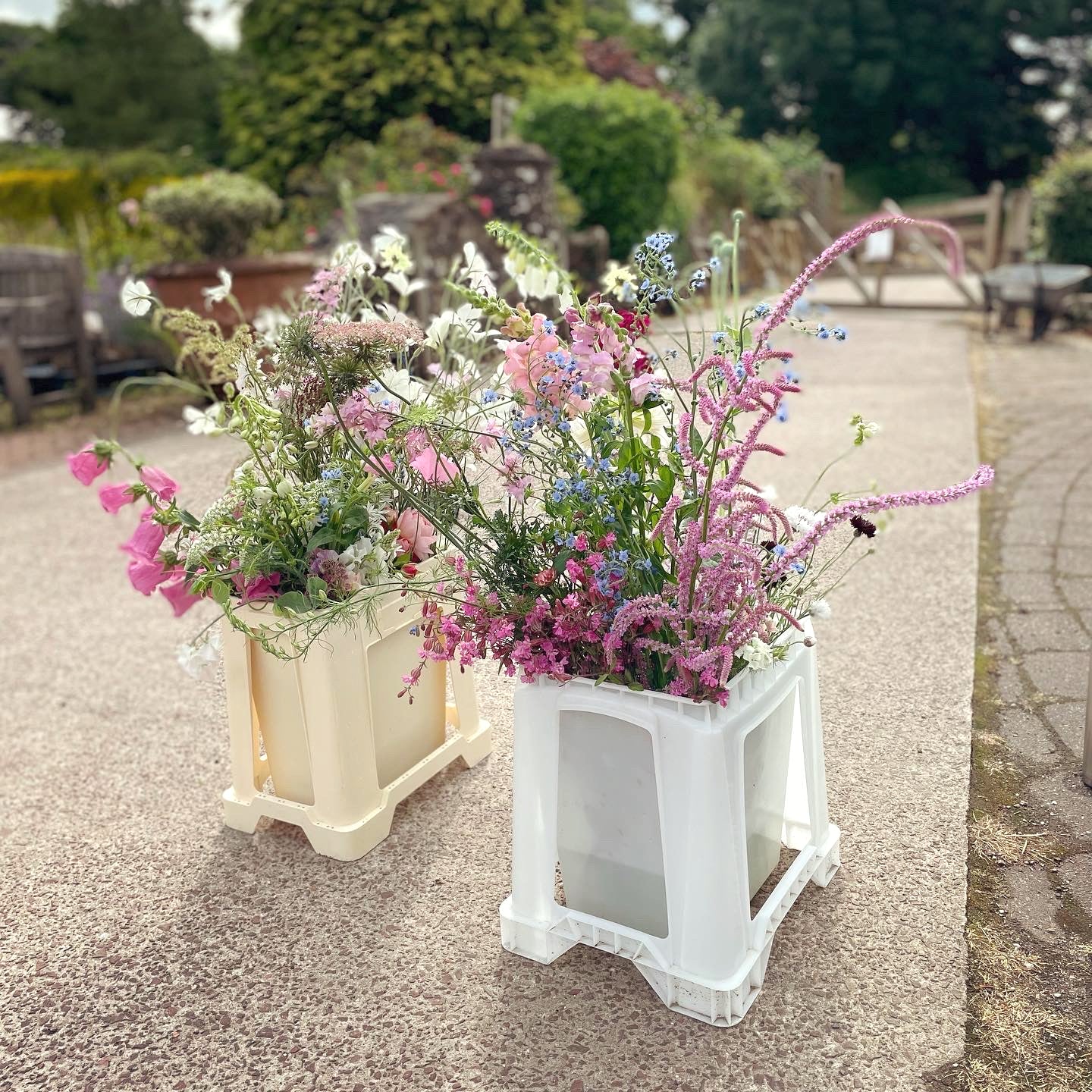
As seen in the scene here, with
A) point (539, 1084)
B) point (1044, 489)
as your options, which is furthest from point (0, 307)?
point (539, 1084)

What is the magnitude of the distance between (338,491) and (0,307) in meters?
5.54

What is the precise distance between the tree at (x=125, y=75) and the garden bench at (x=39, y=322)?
13503mm

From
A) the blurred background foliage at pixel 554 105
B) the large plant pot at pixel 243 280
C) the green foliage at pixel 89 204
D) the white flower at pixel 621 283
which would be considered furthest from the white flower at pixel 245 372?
the green foliage at pixel 89 204

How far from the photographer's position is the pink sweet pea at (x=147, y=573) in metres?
2.03

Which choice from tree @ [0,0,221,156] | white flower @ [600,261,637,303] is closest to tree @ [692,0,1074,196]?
tree @ [0,0,221,156]

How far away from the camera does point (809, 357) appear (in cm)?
764

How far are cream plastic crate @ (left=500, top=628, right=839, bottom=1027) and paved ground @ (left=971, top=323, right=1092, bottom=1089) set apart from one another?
0.39 meters

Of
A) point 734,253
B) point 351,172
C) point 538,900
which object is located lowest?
point 538,900

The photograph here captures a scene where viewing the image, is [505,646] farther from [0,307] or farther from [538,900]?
[0,307]

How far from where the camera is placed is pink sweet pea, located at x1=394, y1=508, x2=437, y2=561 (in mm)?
2133

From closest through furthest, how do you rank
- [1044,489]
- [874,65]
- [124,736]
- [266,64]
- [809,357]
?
[124,736] < [1044,489] < [809,357] < [266,64] < [874,65]

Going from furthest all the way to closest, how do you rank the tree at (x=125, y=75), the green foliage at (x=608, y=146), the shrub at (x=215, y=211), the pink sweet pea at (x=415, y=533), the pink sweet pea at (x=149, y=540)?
the tree at (x=125, y=75) < the green foliage at (x=608, y=146) < the shrub at (x=215, y=211) < the pink sweet pea at (x=415, y=533) < the pink sweet pea at (x=149, y=540)

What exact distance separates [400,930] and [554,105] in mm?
8859

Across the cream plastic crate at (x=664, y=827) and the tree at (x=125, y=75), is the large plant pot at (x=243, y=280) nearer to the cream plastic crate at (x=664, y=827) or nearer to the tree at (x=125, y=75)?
the cream plastic crate at (x=664, y=827)
